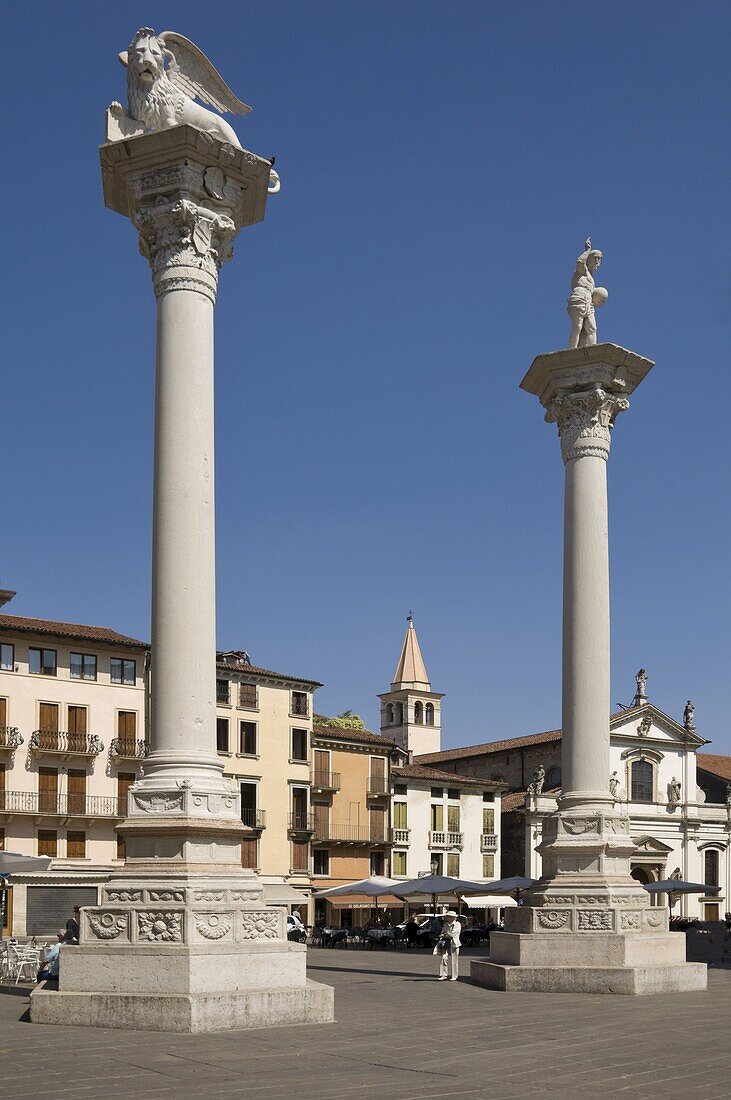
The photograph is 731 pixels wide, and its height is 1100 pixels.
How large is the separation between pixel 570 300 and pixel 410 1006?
13325 mm

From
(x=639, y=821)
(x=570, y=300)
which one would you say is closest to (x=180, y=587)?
(x=570, y=300)

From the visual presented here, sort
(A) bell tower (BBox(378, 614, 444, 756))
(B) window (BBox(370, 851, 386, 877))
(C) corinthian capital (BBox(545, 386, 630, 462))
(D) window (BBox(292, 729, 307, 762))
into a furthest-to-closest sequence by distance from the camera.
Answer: (A) bell tower (BBox(378, 614, 444, 756)), (B) window (BBox(370, 851, 386, 877)), (D) window (BBox(292, 729, 307, 762)), (C) corinthian capital (BBox(545, 386, 630, 462))

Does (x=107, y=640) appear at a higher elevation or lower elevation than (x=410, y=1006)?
higher

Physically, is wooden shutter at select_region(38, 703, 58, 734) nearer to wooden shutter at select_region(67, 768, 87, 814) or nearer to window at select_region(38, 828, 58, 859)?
wooden shutter at select_region(67, 768, 87, 814)

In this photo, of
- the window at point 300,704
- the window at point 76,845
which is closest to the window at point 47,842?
the window at point 76,845

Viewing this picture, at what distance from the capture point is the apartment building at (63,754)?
5534 cm

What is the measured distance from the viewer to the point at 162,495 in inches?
675

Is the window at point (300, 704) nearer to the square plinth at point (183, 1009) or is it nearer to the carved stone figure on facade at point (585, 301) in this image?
the carved stone figure on facade at point (585, 301)

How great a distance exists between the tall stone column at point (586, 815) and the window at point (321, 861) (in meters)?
47.2

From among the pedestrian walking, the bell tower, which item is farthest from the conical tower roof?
the pedestrian walking

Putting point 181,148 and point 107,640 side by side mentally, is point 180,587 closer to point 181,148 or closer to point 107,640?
point 181,148

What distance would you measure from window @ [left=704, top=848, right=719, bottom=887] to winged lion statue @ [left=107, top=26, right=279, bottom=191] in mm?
78073

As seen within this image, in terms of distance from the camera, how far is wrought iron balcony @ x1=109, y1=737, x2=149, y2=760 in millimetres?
59656

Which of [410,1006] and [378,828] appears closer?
[410,1006]
